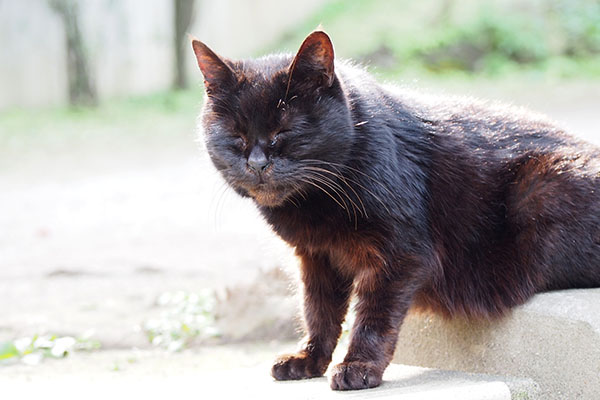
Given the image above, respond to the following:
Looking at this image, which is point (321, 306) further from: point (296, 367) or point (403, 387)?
point (403, 387)

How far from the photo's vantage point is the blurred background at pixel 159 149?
4480 mm

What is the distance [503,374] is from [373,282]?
0.58 metres

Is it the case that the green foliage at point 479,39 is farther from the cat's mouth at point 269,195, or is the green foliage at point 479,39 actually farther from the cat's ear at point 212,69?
the cat's mouth at point 269,195

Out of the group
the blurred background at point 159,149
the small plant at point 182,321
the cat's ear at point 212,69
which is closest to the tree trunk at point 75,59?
the blurred background at point 159,149

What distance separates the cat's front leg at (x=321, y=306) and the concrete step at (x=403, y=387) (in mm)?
130

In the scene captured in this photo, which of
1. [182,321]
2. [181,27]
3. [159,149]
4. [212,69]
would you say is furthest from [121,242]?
[181,27]

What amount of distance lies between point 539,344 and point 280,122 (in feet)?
3.80

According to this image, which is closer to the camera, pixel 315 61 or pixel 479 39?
pixel 315 61

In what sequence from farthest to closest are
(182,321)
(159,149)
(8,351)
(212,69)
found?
1. (159,149)
2. (182,321)
3. (8,351)
4. (212,69)

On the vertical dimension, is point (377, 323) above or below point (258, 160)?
below

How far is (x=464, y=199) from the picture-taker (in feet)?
8.93

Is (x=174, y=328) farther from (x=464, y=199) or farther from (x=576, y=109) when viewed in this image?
(x=576, y=109)

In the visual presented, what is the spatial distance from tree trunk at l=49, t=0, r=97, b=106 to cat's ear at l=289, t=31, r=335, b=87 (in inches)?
429

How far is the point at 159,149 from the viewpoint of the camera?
10188 millimetres
